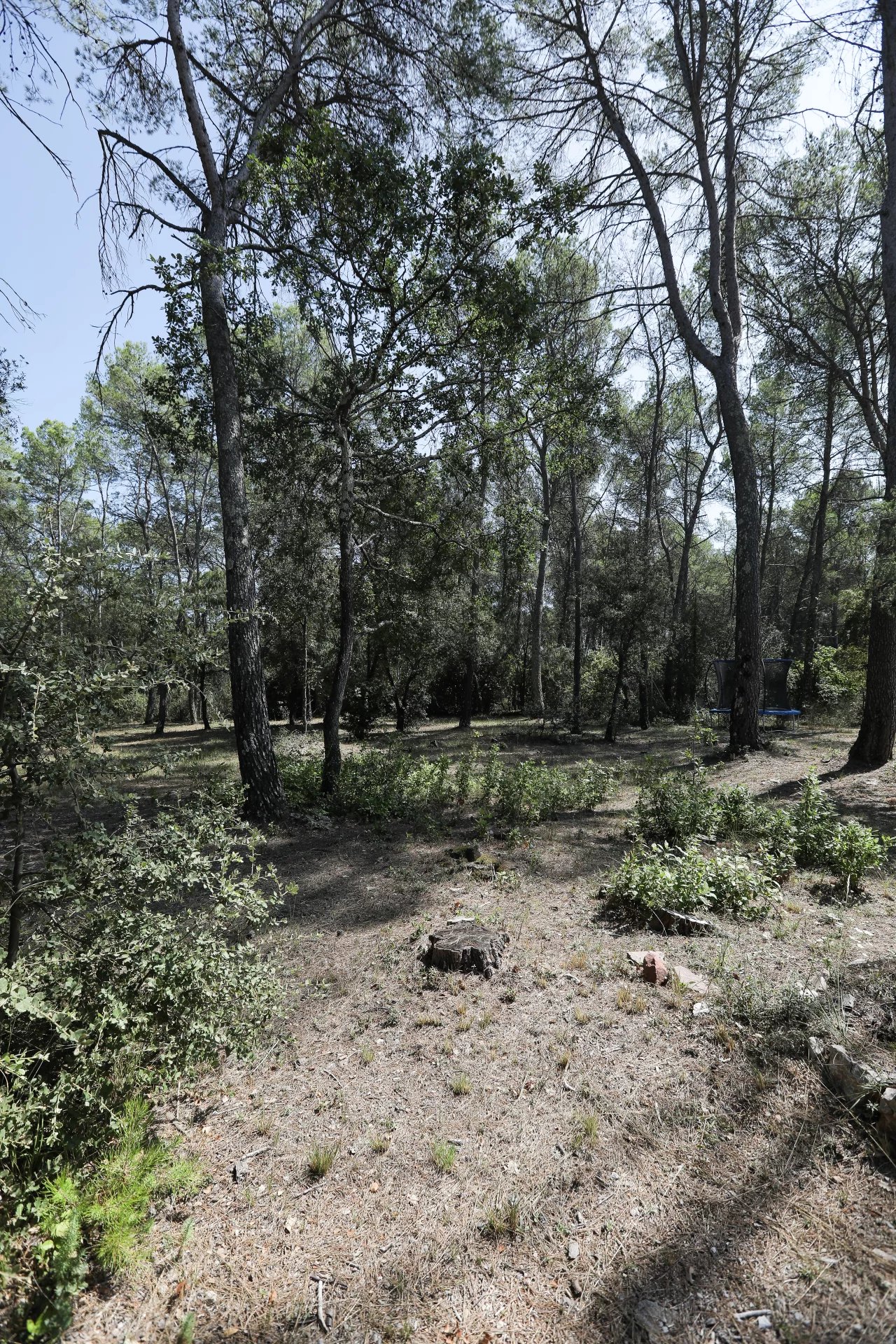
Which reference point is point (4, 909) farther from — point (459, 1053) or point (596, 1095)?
point (596, 1095)

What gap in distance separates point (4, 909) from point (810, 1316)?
9.21 feet

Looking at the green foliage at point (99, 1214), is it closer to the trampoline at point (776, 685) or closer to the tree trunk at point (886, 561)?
the tree trunk at point (886, 561)

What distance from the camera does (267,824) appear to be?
6.73 m

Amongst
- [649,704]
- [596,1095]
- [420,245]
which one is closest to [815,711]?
[649,704]

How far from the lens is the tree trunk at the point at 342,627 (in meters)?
7.71

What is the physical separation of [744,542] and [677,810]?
5925mm

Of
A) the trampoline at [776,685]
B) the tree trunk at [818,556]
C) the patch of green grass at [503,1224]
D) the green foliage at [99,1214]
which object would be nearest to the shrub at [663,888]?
the patch of green grass at [503,1224]

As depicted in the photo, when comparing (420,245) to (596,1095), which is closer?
(596,1095)

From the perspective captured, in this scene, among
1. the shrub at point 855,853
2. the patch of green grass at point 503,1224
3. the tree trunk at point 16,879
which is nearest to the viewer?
the patch of green grass at point 503,1224

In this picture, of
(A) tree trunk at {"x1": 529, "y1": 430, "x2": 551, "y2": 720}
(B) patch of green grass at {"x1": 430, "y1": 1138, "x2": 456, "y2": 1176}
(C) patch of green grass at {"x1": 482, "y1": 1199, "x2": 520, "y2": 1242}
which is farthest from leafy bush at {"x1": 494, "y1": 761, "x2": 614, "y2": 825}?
(A) tree trunk at {"x1": 529, "y1": 430, "x2": 551, "y2": 720}

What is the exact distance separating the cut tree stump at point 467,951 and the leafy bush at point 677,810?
2.59m

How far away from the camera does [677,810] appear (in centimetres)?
584

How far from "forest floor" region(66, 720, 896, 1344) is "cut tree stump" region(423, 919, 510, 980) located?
3.5 inches

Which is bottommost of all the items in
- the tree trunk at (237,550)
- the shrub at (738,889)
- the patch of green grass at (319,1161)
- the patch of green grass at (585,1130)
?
the patch of green grass at (319,1161)
